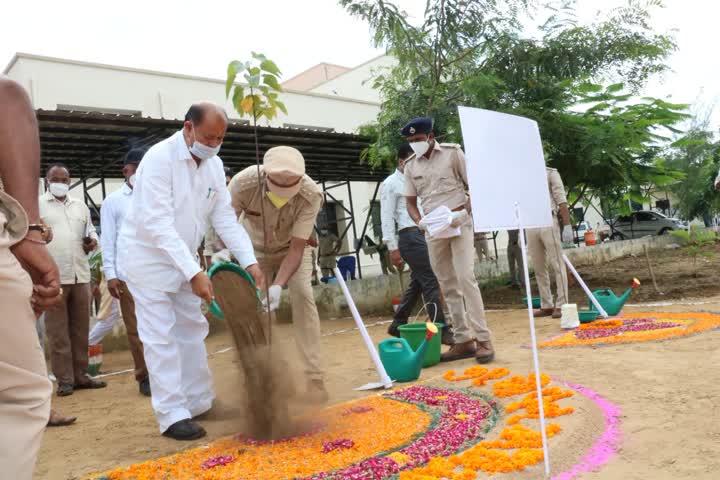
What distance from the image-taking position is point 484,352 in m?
4.77

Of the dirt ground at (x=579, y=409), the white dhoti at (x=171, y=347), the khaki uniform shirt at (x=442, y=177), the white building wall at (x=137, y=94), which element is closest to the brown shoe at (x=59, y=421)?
the dirt ground at (x=579, y=409)

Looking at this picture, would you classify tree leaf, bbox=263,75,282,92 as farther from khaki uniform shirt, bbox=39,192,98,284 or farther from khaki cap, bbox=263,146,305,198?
khaki uniform shirt, bbox=39,192,98,284

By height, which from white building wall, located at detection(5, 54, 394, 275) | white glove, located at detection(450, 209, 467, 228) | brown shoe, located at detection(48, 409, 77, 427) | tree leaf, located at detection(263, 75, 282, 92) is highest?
white building wall, located at detection(5, 54, 394, 275)

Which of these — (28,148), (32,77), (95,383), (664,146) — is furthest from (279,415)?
(32,77)

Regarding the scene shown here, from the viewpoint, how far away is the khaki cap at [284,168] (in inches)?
149

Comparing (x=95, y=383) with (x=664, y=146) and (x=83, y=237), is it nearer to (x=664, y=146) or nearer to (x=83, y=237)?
(x=83, y=237)

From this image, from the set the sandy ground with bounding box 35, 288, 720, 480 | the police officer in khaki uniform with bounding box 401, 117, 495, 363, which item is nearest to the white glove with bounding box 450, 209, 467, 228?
the police officer in khaki uniform with bounding box 401, 117, 495, 363

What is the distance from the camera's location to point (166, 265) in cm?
367

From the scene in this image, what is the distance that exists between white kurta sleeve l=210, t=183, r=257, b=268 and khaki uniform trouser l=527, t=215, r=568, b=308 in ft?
13.9

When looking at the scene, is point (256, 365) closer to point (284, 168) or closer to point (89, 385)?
point (284, 168)

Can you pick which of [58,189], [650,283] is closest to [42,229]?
[58,189]

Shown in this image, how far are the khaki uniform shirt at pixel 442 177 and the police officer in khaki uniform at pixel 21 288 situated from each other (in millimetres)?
3640

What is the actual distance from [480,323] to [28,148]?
147 inches

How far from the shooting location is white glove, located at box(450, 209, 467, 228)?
4766 millimetres
